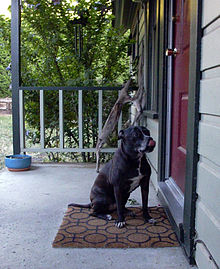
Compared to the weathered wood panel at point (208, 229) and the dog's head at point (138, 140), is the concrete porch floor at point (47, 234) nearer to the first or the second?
the weathered wood panel at point (208, 229)

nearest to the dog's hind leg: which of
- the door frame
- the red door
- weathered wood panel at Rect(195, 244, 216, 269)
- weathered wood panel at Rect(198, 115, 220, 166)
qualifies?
the door frame

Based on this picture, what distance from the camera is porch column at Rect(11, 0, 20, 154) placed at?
431 centimetres

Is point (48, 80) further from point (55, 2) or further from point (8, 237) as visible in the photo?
point (8, 237)

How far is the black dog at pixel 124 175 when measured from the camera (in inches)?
82.0

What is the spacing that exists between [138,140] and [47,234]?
874mm

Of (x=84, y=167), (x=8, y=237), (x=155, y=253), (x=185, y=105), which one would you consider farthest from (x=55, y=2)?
(x=155, y=253)

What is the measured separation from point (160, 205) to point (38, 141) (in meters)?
2.94

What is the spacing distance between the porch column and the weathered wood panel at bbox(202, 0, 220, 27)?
341cm

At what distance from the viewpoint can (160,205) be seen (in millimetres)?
2643

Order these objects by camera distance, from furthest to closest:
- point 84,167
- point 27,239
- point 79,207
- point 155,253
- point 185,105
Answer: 1. point 84,167
2. point 79,207
3. point 185,105
4. point 27,239
5. point 155,253

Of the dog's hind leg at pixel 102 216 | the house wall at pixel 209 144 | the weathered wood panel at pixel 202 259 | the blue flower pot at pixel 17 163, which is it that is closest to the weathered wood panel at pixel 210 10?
the house wall at pixel 209 144

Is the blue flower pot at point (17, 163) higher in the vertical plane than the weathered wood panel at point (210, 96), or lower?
lower

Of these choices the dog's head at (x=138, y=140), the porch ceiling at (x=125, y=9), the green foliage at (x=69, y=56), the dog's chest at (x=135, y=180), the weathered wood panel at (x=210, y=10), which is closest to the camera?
the weathered wood panel at (x=210, y=10)

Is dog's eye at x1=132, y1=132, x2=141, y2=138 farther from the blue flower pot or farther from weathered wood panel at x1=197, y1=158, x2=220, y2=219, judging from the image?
the blue flower pot
